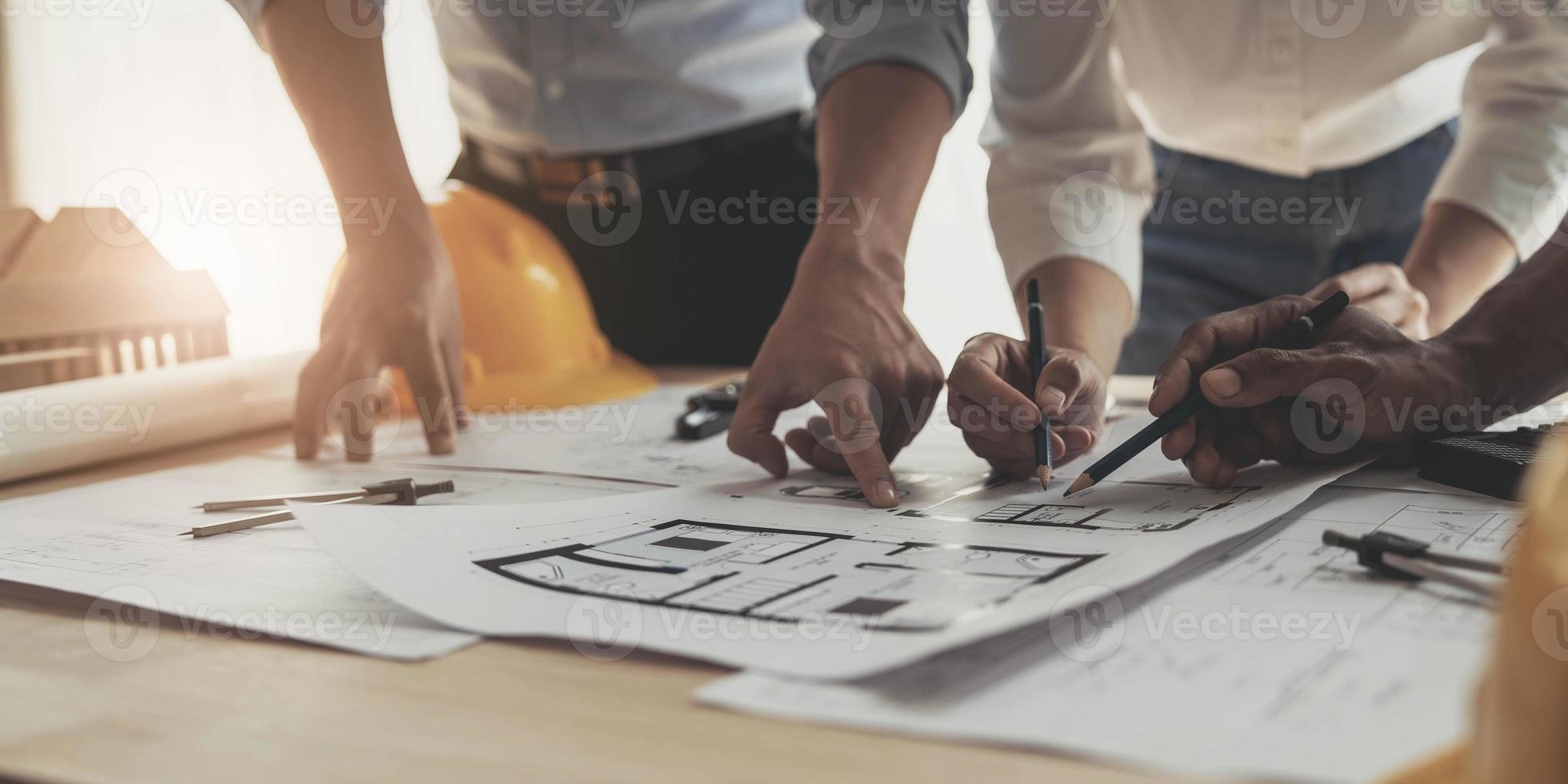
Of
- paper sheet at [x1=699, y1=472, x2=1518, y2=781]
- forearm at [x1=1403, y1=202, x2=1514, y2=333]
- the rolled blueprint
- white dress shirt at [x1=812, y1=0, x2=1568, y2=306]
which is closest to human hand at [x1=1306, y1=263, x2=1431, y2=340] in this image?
forearm at [x1=1403, y1=202, x2=1514, y2=333]

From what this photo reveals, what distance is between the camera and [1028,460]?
788mm

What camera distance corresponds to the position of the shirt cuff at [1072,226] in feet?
3.62

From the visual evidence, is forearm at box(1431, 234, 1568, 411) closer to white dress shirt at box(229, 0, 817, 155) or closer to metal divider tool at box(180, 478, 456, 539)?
metal divider tool at box(180, 478, 456, 539)

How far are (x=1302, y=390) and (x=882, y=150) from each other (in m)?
0.42

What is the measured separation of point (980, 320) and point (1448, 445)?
1.74 meters

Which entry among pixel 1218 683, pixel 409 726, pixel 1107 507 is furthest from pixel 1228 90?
pixel 409 726

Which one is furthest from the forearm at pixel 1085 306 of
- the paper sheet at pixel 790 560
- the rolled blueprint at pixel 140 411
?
the rolled blueprint at pixel 140 411

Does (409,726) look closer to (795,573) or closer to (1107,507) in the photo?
(795,573)

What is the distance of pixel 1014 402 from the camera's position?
745 millimetres

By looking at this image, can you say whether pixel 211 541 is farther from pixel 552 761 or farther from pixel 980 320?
pixel 980 320

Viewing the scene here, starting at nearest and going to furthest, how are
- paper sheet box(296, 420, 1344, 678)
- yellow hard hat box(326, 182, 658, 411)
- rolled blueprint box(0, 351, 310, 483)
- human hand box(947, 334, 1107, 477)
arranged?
paper sheet box(296, 420, 1344, 678) → human hand box(947, 334, 1107, 477) → rolled blueprint box(0, 351, 310, 483) → yellow hard hat box(326, 182, 658, 411)

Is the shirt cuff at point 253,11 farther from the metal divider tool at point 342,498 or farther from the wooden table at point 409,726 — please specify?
the wooden table at point 409,726

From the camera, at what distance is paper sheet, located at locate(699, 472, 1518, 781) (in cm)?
35

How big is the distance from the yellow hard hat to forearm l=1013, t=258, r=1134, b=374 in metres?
0.54
